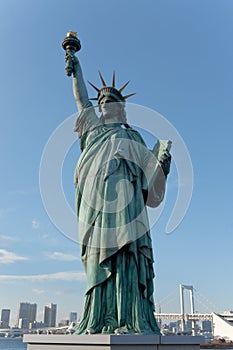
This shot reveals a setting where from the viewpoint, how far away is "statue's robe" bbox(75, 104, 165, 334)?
7.48m

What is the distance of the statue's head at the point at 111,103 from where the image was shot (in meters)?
9.83

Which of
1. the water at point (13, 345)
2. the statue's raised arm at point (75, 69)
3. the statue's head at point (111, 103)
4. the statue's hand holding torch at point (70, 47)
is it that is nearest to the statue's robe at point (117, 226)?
the statue's head at point (111, 103)

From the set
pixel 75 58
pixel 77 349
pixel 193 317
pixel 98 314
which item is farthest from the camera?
pixel 193 317

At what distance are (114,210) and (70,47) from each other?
4799 mm

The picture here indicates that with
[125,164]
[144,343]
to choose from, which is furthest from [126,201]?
[144,343]

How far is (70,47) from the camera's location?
10289 millimetres

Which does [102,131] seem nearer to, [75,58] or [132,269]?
[75,58]

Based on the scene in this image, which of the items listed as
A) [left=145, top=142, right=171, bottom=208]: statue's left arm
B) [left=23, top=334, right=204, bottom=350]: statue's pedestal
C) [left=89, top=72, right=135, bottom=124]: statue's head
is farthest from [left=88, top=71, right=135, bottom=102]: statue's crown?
[left=23, top=334, right=204, bottom=350]: statue's pedestal

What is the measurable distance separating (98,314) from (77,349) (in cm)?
114

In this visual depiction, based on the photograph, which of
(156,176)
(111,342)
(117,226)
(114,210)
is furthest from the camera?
(156,176)

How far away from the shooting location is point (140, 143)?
948 cm

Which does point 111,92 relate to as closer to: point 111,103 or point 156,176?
point 111,103

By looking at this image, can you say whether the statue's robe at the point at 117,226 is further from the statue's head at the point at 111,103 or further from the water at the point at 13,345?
the water at the point at 13,345

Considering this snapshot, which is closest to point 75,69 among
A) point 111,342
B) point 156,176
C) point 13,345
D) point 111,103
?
point 111,103
